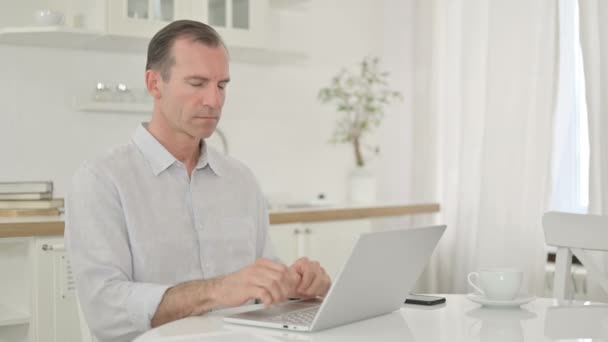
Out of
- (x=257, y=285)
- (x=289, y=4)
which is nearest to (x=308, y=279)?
(x=257, y=285)

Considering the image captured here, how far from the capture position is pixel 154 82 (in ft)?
6.95

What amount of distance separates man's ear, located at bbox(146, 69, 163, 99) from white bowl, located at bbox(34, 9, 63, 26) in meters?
1.46

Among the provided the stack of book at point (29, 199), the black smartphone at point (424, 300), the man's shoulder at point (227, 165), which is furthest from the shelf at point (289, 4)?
the black smartphone at point (424, 300)

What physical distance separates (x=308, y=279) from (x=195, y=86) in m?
0.54

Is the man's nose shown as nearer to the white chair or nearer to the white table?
the white table

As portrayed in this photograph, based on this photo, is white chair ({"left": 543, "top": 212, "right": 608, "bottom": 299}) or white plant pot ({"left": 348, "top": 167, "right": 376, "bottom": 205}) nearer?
white chair ({"left": 543, "top": 212, "right": 608, "bottom": 299})

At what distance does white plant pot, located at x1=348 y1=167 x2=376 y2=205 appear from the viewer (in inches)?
177

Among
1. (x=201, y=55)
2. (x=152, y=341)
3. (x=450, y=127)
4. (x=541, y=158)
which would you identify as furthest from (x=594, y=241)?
(x=450, y=127)

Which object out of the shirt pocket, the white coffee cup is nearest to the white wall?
the shirt pocket

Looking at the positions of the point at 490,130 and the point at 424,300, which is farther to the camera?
the point at 490,130

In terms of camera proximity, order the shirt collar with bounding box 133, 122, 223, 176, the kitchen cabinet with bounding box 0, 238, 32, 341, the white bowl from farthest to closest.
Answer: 1. the white bowl
2. the kitchen cabinet with bounding box 0, 238, 32, 341
3. the shirt collar with bounding box 133, 122, 223, 176

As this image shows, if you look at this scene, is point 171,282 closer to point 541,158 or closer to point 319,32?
point 541,158

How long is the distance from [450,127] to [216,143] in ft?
3.80

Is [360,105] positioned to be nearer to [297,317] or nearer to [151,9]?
[151,9]
